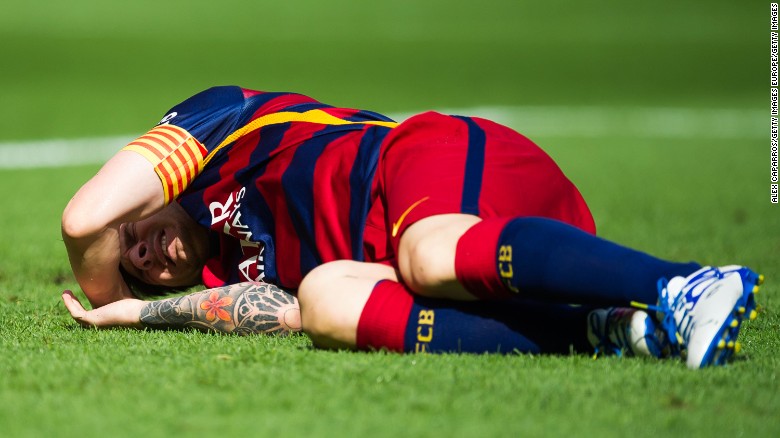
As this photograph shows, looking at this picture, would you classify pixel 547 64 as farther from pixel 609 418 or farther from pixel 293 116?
pixel 609 418

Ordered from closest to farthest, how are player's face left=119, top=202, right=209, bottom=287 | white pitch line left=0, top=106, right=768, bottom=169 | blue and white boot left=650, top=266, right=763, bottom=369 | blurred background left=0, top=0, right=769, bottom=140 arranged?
blue and white boot left=650, top=266, right=763, bottom=369 → player's face left=119, top=202, right=209, bottom=287 → white pitch line left=0, top=106, right=768, bottom=169 → blurred background left=0, top=0, right=769, bottom=140

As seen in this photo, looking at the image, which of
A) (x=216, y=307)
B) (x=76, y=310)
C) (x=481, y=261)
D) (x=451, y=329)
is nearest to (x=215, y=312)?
(x=216, y=307)

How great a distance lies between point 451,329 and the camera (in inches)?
103

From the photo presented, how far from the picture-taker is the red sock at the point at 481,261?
2.47 metres

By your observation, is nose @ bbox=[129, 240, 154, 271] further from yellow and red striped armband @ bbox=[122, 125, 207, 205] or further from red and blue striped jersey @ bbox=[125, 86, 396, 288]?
yellow and red striped armband @ bbox=[122, 125, 207, 205]

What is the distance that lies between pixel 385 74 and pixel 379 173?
1291 cm

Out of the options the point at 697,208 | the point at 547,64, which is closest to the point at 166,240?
the point at 697,208

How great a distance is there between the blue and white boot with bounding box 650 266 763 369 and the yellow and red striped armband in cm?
143

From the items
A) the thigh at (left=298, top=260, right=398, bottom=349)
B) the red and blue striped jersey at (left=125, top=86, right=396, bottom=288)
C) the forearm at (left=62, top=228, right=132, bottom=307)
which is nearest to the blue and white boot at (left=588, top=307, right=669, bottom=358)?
the thigh at (left=298, top=260, right=398, bottom=349)

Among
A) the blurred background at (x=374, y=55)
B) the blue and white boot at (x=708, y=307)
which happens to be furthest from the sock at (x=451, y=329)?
the blurred background at (x=374, y=55)

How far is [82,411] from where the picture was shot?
2100 mm

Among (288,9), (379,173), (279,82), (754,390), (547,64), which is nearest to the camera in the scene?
(754,390)

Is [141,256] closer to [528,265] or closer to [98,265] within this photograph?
[98,265]

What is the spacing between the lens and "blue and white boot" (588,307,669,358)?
2510mm
